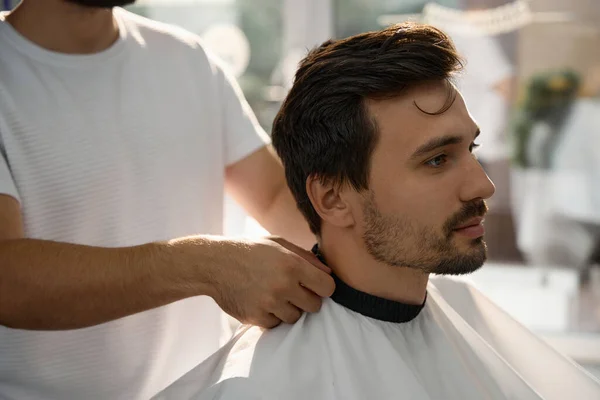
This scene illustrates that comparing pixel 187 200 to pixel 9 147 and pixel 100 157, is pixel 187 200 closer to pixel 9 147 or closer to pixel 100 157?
pixel 100 157

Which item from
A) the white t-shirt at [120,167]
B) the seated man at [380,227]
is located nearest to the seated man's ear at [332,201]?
the seated man at [380,227]

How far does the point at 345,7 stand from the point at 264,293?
2162mm

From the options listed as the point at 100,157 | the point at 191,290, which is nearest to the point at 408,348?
the point at 191,290

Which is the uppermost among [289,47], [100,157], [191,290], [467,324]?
[289,47]

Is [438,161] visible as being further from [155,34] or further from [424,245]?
[155,34]

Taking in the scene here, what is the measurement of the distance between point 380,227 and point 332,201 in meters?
0.12

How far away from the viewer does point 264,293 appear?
1352 millimetres

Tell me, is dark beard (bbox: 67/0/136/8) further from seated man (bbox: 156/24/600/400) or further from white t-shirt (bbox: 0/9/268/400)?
seated man (bbox: 156/24/600/400)

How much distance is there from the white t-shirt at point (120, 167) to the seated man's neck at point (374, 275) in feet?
1.45

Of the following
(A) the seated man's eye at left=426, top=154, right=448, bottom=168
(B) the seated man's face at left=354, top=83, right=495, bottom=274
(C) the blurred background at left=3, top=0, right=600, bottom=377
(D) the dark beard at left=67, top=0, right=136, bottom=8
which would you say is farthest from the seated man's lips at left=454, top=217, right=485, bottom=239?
(C) the blurred background at left=3, top=0, right=600, bottom=377

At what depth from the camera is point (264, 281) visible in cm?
134

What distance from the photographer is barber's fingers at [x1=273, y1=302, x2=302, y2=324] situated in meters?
1.39

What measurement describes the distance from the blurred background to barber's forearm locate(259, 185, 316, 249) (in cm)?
134

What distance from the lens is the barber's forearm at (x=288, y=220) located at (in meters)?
1.78
